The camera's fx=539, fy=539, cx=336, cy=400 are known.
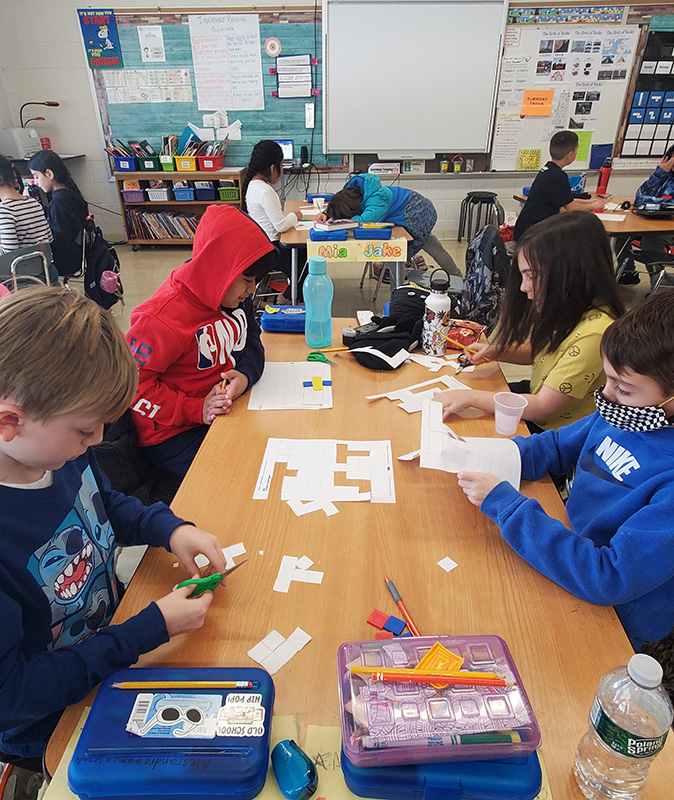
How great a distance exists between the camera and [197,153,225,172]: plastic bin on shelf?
5.54 metres

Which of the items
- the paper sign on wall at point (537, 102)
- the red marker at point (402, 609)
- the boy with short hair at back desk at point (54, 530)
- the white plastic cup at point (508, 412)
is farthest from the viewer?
the paper sign on wall at point (537, 102)

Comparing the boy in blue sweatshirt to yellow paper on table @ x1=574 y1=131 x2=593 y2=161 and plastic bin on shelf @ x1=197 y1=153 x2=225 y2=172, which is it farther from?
yellow paper on table @ x1=574 y1=131 x2=593 y2=161

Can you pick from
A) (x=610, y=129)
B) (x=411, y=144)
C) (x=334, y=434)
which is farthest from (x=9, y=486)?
(x=610, y=129)

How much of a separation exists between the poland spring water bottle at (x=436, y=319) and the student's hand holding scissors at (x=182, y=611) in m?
1.17

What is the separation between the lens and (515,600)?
86cm

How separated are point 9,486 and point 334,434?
72 centimetres

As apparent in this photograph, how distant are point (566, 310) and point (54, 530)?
4.36 feet

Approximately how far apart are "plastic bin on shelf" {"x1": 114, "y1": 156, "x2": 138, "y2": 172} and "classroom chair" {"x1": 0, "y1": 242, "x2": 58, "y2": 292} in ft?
8.70

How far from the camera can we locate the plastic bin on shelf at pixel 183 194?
5.69m

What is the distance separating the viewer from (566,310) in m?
1.49

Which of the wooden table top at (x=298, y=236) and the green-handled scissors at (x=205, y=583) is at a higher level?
the green-handled scissors at (x=205, y=583)

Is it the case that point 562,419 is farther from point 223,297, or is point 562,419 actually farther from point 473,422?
point 223,297

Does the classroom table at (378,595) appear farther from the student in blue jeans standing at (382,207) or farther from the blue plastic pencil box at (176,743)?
Answer: the student in blue jeans standing at (382,207)

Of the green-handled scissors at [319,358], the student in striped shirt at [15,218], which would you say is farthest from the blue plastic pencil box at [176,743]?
the student in striped shirt at [15,218]
